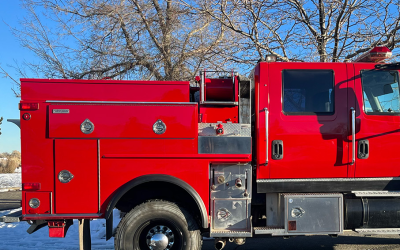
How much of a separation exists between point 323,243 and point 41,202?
466 cm

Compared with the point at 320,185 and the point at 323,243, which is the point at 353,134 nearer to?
the point at 320,185

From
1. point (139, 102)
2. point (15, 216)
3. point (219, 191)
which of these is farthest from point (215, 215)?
point (15, 216)

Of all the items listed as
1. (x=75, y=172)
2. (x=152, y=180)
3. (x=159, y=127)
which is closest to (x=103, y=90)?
(x=159, y=127)

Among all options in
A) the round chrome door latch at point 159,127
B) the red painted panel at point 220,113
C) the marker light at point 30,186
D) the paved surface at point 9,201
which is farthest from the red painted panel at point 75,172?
the paved surface at point 9,201

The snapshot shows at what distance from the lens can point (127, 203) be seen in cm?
421

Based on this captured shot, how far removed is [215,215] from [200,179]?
0.50m

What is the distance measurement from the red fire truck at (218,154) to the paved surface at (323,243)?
4.85 feet

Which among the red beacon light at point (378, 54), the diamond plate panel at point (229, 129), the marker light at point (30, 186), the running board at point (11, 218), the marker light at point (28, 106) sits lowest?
the running board at point (11, 218)

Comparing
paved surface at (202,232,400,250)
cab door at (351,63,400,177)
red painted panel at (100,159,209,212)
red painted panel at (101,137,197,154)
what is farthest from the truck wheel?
cab door at (351,63,400,177)

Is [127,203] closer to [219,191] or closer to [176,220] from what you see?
[176,220]

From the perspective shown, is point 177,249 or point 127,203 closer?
point 177,249

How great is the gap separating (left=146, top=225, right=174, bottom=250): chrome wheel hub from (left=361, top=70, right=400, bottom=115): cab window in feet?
9.80

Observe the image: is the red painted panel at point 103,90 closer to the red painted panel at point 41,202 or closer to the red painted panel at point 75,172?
the red painted panel at point 75,172

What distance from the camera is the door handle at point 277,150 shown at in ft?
13.1
